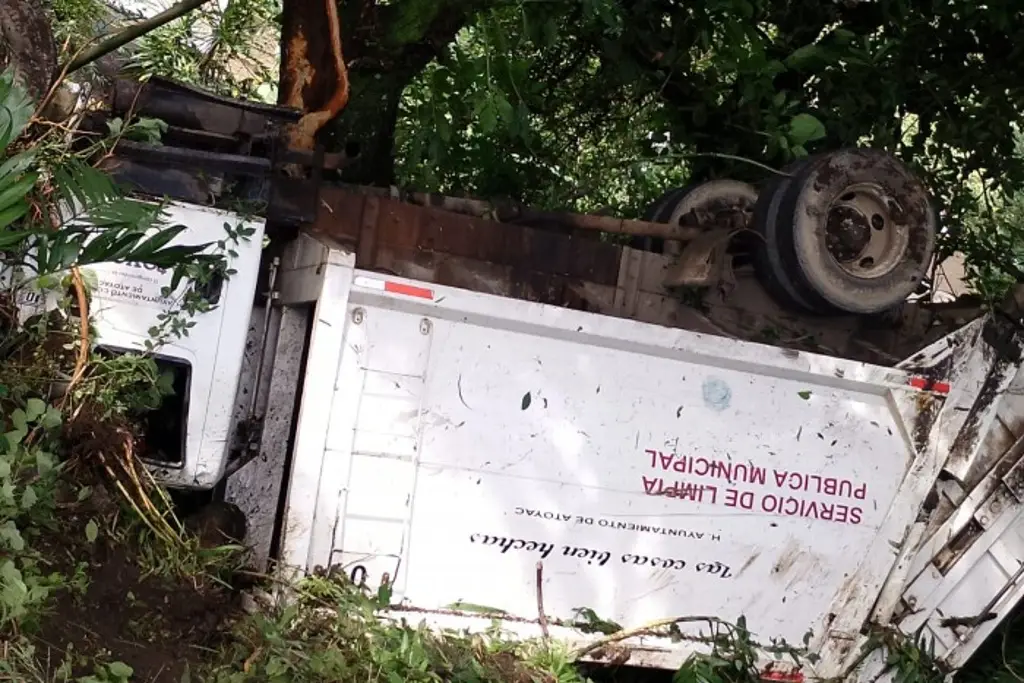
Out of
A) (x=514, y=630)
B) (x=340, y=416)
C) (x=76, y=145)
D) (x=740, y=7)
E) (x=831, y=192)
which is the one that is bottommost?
(x=514, y=630)

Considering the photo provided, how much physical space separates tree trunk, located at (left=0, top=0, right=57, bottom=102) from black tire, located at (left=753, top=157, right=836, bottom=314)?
244cm

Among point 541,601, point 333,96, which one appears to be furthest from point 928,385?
point 333,96

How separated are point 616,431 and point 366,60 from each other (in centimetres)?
229

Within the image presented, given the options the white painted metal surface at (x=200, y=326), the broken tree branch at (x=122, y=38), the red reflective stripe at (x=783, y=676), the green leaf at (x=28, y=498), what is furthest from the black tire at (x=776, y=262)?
the green leaf at (x=28, y=498)

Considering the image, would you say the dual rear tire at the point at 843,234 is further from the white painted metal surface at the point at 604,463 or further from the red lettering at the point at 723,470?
the red lettering at the point at 723,470

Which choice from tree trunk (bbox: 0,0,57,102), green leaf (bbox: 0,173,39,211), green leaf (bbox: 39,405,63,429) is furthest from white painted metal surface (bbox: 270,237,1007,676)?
green leaf (bbox: 0,173,39,211)

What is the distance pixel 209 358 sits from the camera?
3406 mm

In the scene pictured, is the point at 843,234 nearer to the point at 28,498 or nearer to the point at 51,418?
the point at 51,418

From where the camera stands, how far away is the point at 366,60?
16.1ft

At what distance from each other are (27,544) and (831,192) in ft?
9.38

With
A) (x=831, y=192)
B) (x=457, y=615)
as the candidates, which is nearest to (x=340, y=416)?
(x=457, y=615)

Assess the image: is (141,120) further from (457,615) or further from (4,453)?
(457,615)

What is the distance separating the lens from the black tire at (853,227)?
12.8 feet

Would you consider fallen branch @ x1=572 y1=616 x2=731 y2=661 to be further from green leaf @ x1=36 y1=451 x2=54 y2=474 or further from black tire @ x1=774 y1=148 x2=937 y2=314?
green leaf @ x1=36 y1=451 x2=54 y2=474
